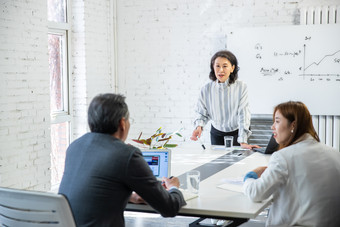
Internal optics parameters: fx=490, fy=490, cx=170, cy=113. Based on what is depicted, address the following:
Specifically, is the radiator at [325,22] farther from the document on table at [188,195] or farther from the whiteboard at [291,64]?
the document on table at [188,195]

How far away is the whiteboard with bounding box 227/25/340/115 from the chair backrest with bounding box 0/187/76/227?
4.08 metres

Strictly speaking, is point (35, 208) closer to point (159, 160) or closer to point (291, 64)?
point (159, 160)

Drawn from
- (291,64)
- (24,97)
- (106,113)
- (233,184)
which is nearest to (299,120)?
(233,184)

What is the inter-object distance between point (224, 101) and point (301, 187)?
2175 mm

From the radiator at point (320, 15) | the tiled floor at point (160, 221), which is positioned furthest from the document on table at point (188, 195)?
the radiator at point (320, 15)

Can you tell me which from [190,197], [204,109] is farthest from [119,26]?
[190,197]

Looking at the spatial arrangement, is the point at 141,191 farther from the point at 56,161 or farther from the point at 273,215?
the point at 56,161

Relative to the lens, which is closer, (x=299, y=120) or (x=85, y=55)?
(x=299, y=120)

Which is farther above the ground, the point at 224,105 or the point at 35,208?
the point at 224,105

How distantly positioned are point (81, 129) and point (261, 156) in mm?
2714

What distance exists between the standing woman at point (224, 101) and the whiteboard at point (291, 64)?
113 centimetres

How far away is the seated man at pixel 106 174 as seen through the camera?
2059 mm

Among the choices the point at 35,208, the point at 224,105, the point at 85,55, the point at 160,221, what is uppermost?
the point at 85,55

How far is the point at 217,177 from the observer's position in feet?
10.0
